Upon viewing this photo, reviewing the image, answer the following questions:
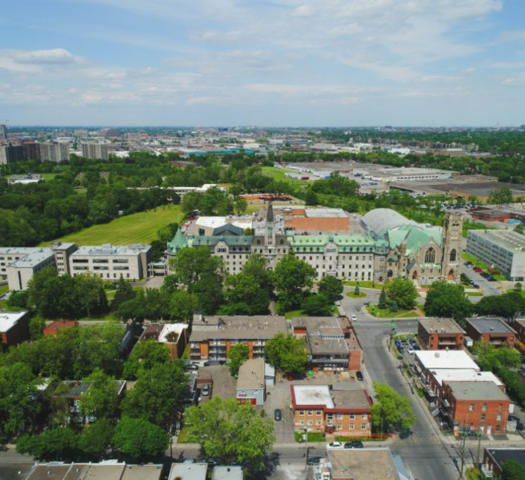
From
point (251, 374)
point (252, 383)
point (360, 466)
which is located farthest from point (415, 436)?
point (251, 374)

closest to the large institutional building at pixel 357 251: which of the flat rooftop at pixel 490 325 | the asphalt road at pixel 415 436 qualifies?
the flat rooftop at pixel 490 325

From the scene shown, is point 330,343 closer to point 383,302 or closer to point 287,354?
point 287,354

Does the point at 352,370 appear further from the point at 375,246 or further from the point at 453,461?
the point at 375,246

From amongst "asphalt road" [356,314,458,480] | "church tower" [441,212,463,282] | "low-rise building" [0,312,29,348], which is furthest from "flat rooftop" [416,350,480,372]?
"low-rise building" [0,312,29,348]

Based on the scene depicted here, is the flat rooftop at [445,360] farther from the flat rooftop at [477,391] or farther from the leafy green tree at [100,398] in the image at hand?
the leafy green tree at [100,398]

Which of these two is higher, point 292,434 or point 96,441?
point 96,441

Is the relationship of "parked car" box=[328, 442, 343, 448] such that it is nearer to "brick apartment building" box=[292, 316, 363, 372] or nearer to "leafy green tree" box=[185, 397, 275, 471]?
"leafy green tree" box=[185, 397, 275, 471]

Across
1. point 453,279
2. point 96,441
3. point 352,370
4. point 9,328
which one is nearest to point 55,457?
point 96,441
